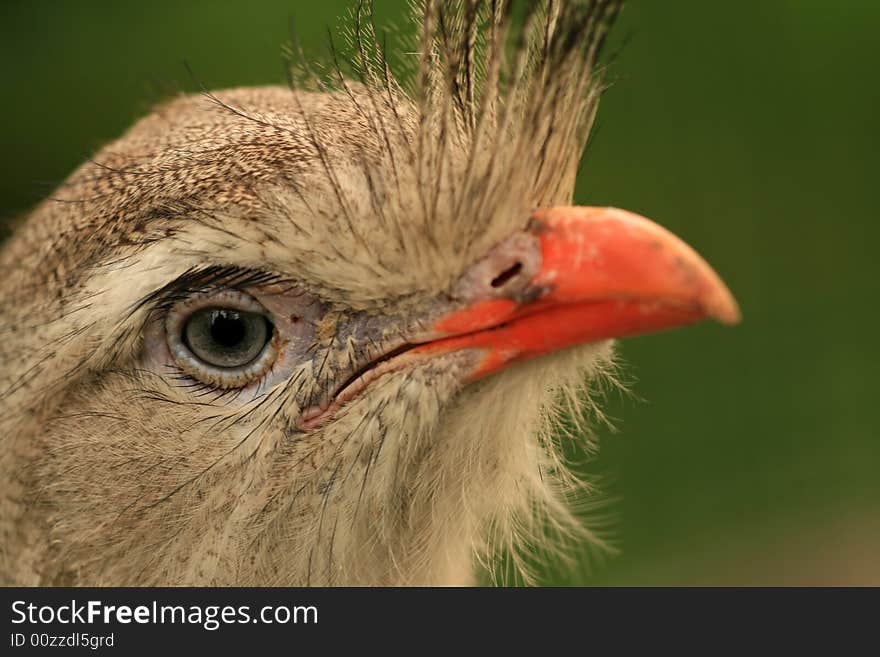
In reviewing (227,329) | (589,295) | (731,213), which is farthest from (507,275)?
(731,213)

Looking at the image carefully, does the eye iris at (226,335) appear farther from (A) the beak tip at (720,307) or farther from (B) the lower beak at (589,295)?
(A) the beak tip at (720,307)

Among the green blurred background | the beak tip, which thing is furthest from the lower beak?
the green blurred background

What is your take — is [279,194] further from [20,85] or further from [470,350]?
[20,85]

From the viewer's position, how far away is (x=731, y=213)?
14.7 ft

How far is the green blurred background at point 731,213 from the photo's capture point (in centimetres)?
414

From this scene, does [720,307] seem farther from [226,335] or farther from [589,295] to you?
[226,335]

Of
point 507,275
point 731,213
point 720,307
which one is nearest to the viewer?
point 720,307

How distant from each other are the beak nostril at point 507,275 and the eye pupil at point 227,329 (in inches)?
16.2

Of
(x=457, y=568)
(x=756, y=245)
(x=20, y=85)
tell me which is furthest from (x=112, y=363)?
(x=756, y=245)

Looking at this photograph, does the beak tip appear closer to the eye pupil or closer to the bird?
the bird

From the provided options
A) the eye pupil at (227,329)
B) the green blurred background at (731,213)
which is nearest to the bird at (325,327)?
the eye pupil at (227,329)

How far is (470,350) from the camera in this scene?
1.55 meters

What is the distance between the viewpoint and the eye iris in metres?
1.62

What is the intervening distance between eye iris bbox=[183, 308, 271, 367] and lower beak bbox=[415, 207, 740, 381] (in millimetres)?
267
